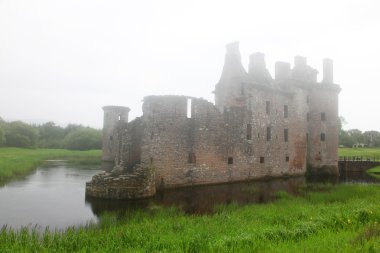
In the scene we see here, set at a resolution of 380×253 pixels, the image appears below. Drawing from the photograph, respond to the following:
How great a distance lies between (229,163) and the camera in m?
24.6

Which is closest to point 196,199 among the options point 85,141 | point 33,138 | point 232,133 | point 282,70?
point 232,133

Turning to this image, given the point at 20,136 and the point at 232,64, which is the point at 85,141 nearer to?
the point at 20,136

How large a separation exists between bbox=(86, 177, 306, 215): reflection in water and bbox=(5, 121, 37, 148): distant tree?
5861 centimetres

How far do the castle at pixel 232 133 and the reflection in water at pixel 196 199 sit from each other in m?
1.01

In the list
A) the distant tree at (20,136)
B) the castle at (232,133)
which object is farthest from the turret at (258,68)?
the distant tree at (20,136)

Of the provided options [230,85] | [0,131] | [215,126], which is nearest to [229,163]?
[215,126]

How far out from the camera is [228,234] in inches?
361

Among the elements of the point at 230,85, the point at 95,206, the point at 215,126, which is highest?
the point at 230,85

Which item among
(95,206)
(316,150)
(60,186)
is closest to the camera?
(95,206)

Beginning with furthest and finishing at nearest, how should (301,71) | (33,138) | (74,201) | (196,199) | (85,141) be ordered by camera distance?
(33,138), (85,141), (301,71), (196,199), (74,201)

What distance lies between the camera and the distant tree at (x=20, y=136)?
2692 inches

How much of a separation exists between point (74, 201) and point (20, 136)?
5985 centimetres

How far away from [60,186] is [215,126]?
11.3m

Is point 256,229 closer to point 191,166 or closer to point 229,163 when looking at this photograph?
point 191,166
